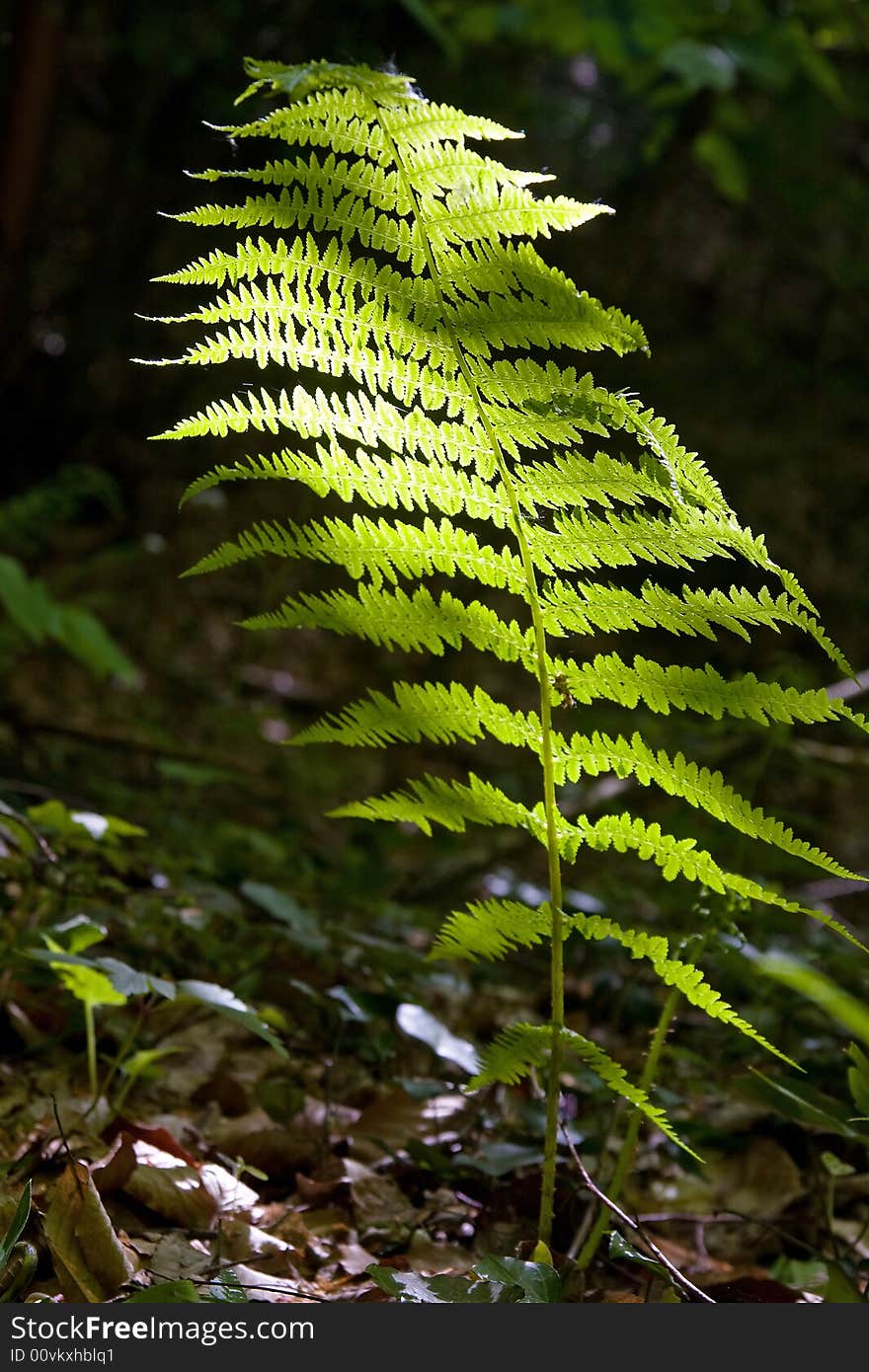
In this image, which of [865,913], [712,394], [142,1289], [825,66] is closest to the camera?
[142,1289]

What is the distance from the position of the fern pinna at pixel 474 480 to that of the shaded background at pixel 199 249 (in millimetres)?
1249

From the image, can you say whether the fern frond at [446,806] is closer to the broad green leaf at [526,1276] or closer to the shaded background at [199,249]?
the broad green leaf at [526,1276]

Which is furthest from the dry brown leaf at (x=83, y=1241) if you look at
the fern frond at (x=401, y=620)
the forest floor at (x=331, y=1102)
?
the fern frond at (x=401, y=620)

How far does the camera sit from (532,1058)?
109 cm

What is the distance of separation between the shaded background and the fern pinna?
1.25 m

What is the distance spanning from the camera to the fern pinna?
3.46 ft

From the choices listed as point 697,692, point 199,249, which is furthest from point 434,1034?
point 199,249

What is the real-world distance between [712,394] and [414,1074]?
4826mm

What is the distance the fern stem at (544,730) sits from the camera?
3.65ft

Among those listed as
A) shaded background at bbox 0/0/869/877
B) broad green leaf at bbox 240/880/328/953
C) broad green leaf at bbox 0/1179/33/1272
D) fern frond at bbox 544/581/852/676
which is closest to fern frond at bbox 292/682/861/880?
fern frond at bbox 544/581/852/676

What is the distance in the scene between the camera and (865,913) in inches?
150

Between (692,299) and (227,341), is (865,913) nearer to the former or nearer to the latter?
(227,341)

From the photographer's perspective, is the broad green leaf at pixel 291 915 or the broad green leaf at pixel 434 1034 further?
the broad green leaf at pixel 291 915

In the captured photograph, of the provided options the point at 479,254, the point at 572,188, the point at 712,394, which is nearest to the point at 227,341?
the point at 479,254
